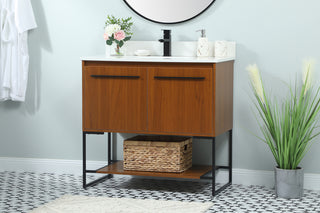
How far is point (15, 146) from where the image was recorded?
4.30m

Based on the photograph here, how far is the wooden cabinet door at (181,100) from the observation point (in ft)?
11.1

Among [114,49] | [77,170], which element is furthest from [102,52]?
[77,170]

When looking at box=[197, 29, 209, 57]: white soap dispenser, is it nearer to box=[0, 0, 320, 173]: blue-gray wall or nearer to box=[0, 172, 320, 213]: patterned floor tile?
box=[0, 0, 320, 173]: blue-gray wall

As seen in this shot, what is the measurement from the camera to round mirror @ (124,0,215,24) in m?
3.79

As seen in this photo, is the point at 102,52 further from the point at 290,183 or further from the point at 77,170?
the point at 290,183

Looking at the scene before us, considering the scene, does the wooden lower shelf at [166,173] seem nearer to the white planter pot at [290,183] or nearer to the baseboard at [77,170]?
the baseboard at [77,170]

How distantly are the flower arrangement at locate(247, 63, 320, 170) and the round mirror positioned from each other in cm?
55

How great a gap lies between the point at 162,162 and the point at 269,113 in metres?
0.71

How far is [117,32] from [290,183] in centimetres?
142

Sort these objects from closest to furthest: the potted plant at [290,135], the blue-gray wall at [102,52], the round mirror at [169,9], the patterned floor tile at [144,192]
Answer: the patterned floor tile at [144,192]
the potted plant at [290,135]
the blue-gray wall at [102,52]
the round mirror at [169,9]

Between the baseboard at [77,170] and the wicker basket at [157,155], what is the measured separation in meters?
0.40

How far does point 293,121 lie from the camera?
11.3ft

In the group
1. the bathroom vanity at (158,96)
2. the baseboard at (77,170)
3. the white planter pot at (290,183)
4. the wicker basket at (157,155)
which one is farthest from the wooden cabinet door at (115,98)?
the white planter pot at (290,183)

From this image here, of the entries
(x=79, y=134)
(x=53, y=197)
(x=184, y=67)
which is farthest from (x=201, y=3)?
(x=53, y=197)
